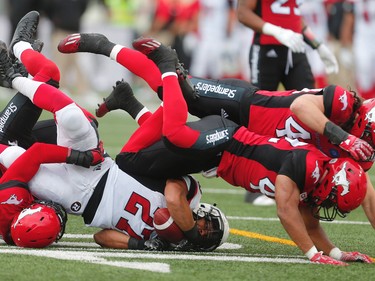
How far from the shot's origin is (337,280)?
4809 millimetres

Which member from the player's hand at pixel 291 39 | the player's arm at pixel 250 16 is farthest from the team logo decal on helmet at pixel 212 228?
the player's arm at pixel 250 16

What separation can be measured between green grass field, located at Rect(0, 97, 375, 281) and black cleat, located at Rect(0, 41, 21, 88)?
940 millimetres

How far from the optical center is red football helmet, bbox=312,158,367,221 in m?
5.21

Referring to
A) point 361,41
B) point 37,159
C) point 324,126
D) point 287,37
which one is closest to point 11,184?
point 37,159

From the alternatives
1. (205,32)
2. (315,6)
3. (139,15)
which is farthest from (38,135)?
(139,15)

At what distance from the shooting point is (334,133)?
531cm

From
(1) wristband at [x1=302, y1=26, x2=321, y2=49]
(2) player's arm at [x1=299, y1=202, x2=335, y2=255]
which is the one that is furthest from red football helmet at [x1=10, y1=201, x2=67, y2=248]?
(1) wristband at [x1=302, y1=26, x2=321, y2=49]

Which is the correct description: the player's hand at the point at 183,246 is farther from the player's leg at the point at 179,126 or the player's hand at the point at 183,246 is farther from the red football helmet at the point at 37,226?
the red football helmet at the point at 37,226

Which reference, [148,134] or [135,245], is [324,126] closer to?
[148,134]

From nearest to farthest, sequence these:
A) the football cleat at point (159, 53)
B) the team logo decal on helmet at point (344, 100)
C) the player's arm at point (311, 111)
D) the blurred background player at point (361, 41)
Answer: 1. the player's arm at point (311, 111)
2. the team logo decal on helmet at point (344, 100)
3. the football cleat at point (159, 53)
4. the blurred background player at point (361, 41)

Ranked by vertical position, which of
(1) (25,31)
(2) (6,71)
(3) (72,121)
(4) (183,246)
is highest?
(1) (25,31)

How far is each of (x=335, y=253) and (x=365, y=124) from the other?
2.22ft

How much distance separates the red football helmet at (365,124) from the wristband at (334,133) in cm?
28

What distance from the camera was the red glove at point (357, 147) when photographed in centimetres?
522
